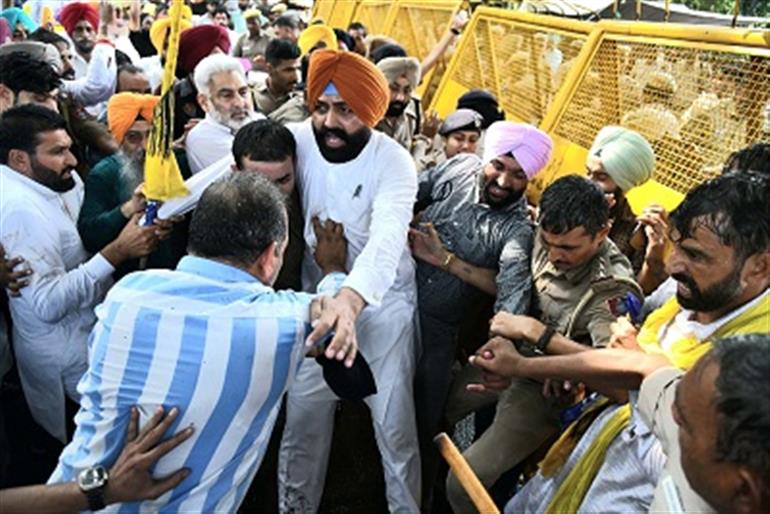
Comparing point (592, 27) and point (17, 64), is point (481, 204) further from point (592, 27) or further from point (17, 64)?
point (17, 64)

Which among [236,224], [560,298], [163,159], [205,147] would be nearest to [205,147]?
[205,147]

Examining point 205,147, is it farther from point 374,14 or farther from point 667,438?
point 374,14

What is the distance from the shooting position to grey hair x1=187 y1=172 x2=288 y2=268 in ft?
6.16

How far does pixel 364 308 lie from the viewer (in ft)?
8.30

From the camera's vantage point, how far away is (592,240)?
2.51 metres

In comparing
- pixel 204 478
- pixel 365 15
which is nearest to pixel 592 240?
pixel 204 478

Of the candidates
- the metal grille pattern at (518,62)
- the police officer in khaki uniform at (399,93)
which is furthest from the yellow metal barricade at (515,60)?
the police officer in khaki uniform at (399,93)

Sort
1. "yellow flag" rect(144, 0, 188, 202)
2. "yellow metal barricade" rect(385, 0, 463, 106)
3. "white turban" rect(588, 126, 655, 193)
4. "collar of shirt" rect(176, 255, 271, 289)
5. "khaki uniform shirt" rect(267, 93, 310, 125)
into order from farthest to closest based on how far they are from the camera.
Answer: "yellow metal barricade" rect(385, 0, 463, 106), "khaki uniform shirt" rect(267, 93, 310, 125), "white turban" rect(588, 126, 655, 193), "yellow flag" rect(144, 0, 188, 202), "collar of shirt" rect(176, 255, 271, 289)

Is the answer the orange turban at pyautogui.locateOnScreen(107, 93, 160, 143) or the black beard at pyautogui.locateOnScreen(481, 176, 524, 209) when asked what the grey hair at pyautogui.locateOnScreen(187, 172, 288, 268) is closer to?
the black beard at pyautogui.locateOnScreen(481, 176, 524, 209)

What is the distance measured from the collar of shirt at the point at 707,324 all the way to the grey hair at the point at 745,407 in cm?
61

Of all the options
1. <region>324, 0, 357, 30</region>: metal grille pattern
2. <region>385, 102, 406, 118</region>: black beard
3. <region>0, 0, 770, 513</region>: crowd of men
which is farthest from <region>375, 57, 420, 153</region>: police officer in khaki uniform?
<region>324, 0, 357, 30</region>: metal grille pattern

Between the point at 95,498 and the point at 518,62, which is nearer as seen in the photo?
the point at 95,498

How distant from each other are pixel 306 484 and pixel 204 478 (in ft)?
4.43

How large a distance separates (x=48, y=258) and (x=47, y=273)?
0.06 m
